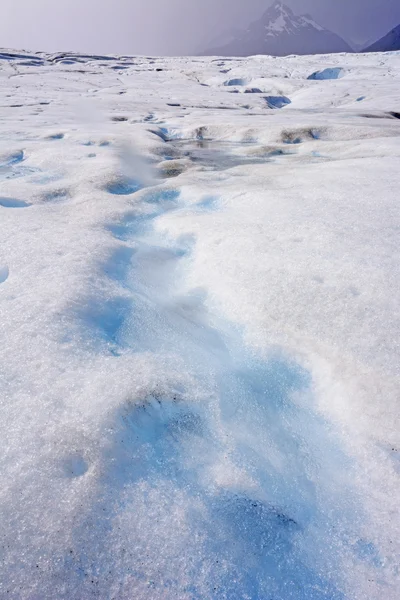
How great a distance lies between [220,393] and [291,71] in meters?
41.5

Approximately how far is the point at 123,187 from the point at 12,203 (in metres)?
1.83

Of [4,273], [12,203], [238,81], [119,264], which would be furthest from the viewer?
[238,81]

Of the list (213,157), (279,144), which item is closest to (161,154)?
(213,157)

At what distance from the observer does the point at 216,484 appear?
6.19 ft

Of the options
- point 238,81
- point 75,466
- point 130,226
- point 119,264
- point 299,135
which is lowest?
point 75,466

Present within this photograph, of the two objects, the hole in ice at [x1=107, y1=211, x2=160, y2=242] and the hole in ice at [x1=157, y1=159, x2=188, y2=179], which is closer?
the hole in ice at [x1=107, y1=211, x2=160, y2=242]

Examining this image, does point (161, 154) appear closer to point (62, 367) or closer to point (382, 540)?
point (62, 367)

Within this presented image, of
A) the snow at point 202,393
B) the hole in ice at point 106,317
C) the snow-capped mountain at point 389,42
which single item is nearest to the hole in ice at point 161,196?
the snow at point 202,393

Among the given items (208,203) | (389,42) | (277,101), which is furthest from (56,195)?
(389,42)

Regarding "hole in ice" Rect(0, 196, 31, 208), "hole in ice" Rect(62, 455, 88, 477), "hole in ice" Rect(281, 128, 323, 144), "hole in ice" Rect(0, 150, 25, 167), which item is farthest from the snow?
"hole in ice" Rect(281, 128, 323, 144)

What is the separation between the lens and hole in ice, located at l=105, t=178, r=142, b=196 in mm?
6199

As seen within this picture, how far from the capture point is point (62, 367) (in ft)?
7.76

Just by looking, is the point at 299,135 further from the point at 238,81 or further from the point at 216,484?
the point at 238,81

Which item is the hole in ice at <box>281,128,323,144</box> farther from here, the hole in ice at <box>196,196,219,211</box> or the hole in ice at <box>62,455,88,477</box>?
the hole in ice at <box>62,455,88,477</box>
